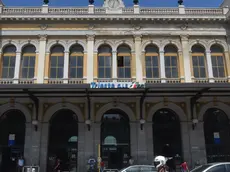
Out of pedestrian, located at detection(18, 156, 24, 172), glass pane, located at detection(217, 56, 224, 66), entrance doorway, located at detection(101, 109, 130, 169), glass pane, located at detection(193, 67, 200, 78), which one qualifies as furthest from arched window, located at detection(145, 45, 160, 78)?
pedestrian, located at detection(18, 156, 24, 172)

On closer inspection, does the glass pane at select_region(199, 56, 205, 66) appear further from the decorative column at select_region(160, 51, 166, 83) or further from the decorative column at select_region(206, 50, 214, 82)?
the decorative column at select_region(160, 51, 166, 83)

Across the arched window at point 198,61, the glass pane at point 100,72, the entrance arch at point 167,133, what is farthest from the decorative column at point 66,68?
the arched window at point 198,61

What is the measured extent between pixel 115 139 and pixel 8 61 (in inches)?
420

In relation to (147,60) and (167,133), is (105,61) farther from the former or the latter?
(167,133)

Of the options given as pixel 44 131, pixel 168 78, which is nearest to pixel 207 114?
pixel 168 78

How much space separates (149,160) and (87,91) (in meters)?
6.81

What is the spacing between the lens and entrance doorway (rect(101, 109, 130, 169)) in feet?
69.1

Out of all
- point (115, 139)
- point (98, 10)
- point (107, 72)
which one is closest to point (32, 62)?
point (107, 72)

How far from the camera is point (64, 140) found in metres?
21.5

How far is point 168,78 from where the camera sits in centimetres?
2244

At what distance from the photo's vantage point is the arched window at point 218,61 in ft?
75.4

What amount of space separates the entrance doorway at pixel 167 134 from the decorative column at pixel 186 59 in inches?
121

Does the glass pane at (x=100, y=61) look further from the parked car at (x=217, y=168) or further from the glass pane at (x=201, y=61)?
the parked car at (x=217, y=168)

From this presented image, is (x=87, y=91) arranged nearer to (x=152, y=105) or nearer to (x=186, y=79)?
(x=152, y=105)
